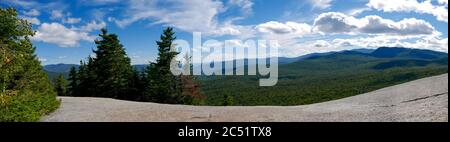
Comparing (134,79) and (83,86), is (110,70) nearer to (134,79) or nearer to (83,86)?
(134,79)

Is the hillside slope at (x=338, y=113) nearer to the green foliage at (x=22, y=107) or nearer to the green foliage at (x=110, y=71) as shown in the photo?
the green foliage at (x=22, y=107)

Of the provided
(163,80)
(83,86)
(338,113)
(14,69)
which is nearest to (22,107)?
(14,69)

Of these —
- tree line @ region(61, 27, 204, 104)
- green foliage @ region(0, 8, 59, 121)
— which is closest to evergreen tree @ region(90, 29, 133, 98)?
tree line @ region(61, 27, 204, 104)

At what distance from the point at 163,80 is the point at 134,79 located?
5.66 m

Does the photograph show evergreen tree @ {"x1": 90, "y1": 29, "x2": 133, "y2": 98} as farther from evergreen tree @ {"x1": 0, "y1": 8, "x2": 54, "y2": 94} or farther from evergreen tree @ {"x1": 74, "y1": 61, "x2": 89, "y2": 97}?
evergreen tree @ {"x1": 0, "y1": 8, "x2": 54, "y2": 94}

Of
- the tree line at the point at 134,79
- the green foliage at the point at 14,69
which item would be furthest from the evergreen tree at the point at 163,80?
the green foliage at the point at 14,69

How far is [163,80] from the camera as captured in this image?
5591 cm

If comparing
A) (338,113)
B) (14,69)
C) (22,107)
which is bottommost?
(338,113)

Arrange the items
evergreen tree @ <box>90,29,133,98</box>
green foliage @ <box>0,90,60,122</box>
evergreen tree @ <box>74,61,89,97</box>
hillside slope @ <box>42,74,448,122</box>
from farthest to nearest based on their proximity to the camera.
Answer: evergreen tree @ <box>74,61,89,97</box> < evergreen tree @ <box>90,29,133,98</box> < green foliage @ <box>0,90,60,122</box> < hillside slope @ <box>42,74,448,122</box>

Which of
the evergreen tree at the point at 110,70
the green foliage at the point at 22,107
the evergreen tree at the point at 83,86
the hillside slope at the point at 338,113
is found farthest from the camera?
the evergreen tree at the point at 83,86

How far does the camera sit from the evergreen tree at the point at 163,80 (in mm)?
56000

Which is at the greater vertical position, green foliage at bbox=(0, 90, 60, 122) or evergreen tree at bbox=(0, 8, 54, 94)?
evergreen tree at bbox=(0, 8, 54, 94)

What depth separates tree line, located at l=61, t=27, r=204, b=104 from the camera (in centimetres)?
5603
